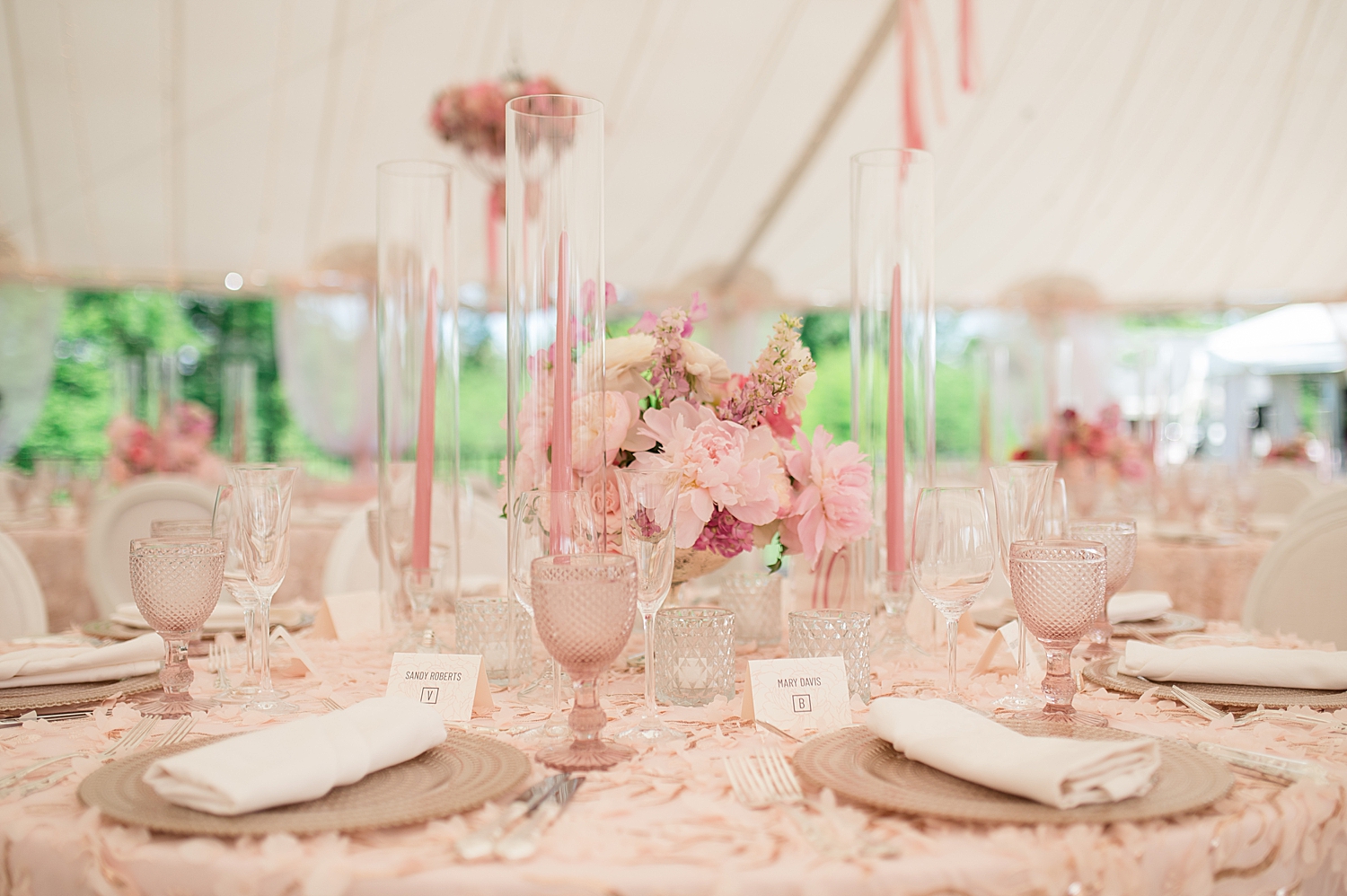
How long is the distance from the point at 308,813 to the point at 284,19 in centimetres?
529

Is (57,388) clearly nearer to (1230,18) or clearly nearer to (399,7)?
(399,7)

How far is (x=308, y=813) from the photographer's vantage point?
708mm

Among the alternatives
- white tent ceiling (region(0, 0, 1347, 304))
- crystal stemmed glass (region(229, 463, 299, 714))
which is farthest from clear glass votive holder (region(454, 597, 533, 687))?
white tent ceiling (region(0, 0, 1347, 304))

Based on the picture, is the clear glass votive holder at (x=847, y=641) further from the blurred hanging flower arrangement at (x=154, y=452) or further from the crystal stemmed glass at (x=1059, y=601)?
the blurred hanging flower arrangement at (x=154, y=452)

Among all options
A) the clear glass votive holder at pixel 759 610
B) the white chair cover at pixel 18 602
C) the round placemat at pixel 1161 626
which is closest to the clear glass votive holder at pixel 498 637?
the clear glass votive holder at pixel 759 610

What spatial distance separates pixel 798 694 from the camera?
98cm

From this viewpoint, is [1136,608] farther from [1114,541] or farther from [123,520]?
[123,520]

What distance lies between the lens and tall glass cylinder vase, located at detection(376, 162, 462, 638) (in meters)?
1.40

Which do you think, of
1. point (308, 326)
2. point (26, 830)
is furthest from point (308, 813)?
point (308, 326)

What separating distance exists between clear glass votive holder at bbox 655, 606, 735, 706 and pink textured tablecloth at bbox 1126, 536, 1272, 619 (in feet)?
7.27

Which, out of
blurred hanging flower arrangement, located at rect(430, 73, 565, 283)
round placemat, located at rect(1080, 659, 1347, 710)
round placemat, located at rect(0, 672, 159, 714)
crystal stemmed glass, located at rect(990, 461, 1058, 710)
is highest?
blurred hanging flower arrangement, located at rect(430, 73, 565, 283)

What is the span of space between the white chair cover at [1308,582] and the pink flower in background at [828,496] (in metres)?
1.00

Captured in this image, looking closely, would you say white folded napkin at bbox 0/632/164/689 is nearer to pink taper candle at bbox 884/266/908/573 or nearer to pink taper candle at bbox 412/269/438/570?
pink taper candle at bbox 412/269/438/570

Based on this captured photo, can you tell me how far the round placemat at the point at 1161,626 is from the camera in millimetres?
1475
